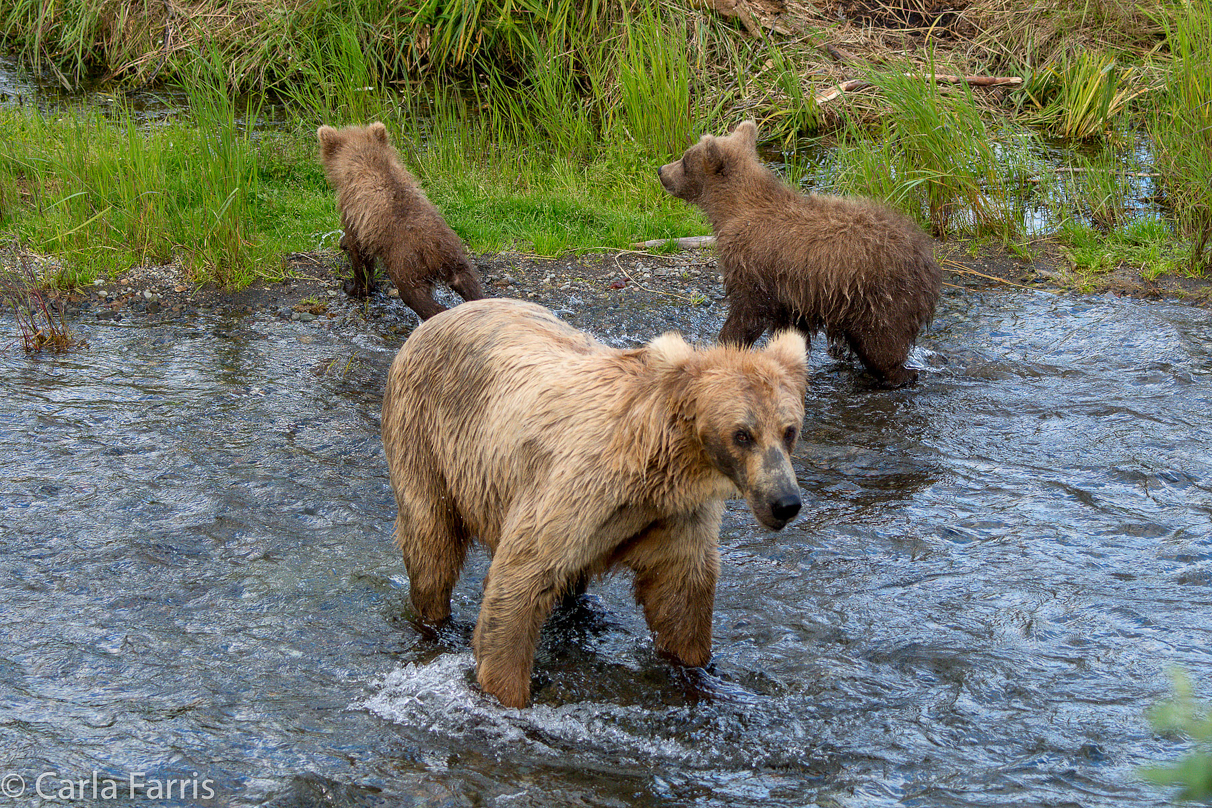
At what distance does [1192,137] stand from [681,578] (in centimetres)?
624

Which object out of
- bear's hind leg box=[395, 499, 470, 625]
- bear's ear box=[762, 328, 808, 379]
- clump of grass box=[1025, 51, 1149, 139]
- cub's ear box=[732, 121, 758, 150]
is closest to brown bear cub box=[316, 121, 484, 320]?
cub's ear box=[732, 121, 758, 150]

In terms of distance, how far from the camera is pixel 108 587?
436cm

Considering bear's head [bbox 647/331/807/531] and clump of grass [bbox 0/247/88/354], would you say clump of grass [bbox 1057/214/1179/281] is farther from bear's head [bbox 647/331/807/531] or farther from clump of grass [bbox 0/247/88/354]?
clump of grass [bbox 0/247/88/354]

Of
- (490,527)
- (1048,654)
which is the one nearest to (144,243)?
(490,527)

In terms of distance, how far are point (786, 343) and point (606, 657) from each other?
1464 mm

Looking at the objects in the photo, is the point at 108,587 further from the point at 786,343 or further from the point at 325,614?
the point at 786,343

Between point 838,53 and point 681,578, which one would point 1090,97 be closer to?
point 838,53

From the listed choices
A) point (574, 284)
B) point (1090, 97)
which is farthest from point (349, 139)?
point (1090, 97)

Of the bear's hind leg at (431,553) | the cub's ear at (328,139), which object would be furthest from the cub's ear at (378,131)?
the bear's hind leg at (431,553)

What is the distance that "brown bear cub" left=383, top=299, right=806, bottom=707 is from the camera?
10.1ft

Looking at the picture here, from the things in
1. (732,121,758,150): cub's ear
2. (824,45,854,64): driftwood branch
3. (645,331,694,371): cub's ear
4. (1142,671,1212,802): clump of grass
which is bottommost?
(645,331,694,371): cub's ear

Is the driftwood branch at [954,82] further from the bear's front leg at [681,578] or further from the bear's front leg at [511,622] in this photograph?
the bear's front leg at [511,622]

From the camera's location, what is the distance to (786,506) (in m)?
2.90

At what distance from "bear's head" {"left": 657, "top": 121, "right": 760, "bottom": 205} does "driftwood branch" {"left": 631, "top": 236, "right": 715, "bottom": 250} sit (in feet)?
3.03
